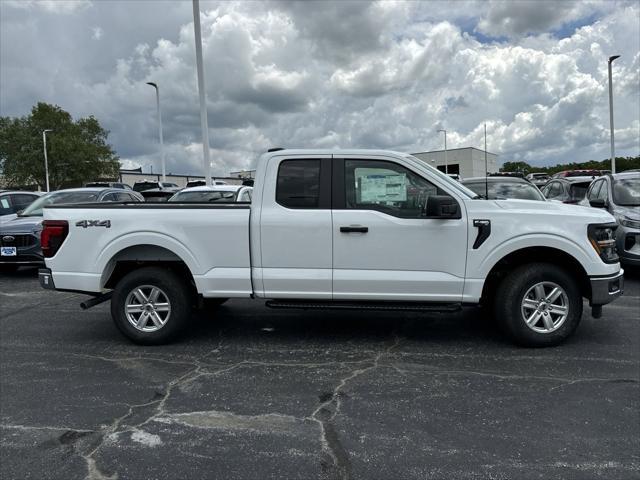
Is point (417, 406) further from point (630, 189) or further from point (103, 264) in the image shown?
point (630, 189)

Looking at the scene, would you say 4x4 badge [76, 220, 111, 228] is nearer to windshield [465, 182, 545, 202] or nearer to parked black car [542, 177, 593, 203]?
windshield [465, 182, 545, 202]

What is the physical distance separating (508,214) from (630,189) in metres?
5.41

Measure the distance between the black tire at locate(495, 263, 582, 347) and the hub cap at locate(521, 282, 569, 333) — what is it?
19 mm

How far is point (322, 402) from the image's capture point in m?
3.94

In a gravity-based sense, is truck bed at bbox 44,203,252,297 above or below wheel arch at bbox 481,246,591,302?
above

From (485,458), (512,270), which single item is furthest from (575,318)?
(485,458)

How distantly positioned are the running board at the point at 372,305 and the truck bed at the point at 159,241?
0.44m

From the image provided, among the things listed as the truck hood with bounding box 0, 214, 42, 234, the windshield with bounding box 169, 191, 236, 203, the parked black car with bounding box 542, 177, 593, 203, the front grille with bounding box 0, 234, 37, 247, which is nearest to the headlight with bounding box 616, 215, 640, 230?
the parked black car with bounding box 542, 177, 593, 203

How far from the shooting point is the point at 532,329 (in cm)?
501

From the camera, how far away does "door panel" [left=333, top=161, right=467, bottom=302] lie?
195 inches

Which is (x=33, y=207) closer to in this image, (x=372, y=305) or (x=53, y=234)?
(x=53, y=234)

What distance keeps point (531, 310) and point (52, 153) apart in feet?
257

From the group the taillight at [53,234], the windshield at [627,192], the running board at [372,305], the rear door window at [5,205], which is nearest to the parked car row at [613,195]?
the windshield at [627,192]

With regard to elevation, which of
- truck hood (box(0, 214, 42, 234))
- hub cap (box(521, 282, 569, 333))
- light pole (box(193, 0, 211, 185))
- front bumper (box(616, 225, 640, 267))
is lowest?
hub cap (box(521, 282, 569, 333))
